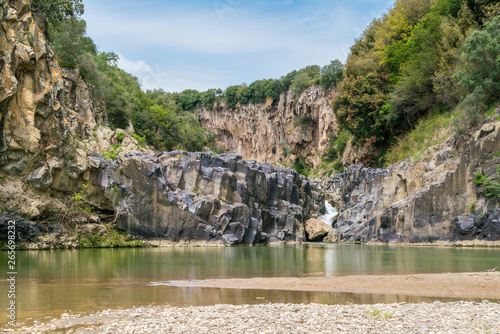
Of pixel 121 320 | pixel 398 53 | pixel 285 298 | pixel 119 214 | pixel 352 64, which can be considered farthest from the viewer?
pixel 352 64

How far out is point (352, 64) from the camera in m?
65.9

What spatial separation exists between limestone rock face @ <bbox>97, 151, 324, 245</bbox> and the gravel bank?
28.9 m

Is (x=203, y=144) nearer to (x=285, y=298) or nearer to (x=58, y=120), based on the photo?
(x=58, y=120)

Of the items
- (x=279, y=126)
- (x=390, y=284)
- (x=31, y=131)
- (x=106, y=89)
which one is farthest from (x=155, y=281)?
(x=279, y=126)

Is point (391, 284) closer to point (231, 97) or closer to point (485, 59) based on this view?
point (485, 59)

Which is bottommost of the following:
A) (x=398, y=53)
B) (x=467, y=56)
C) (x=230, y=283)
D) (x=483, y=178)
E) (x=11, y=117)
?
(x=230, y=283)

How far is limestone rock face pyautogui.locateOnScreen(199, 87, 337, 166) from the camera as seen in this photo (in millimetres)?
97938

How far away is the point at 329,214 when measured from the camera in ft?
196

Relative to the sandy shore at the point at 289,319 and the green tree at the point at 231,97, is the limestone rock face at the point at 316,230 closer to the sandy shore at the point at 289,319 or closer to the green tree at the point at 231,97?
the sandy shore at the point at 289,319

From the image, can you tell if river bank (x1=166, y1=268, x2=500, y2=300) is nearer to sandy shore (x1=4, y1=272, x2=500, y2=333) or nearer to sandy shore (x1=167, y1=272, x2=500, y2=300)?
sandy shore (x1=167, y1=272, x2=500, y2=300)

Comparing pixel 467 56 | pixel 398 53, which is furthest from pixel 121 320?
pixel 398 53

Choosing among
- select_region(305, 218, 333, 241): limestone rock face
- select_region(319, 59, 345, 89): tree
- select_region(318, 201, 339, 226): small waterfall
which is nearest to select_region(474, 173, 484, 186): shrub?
select_region(305, 218, 333, 241): limestone rock face

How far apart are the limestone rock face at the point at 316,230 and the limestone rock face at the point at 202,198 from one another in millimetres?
2550

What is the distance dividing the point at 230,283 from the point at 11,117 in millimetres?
22806
